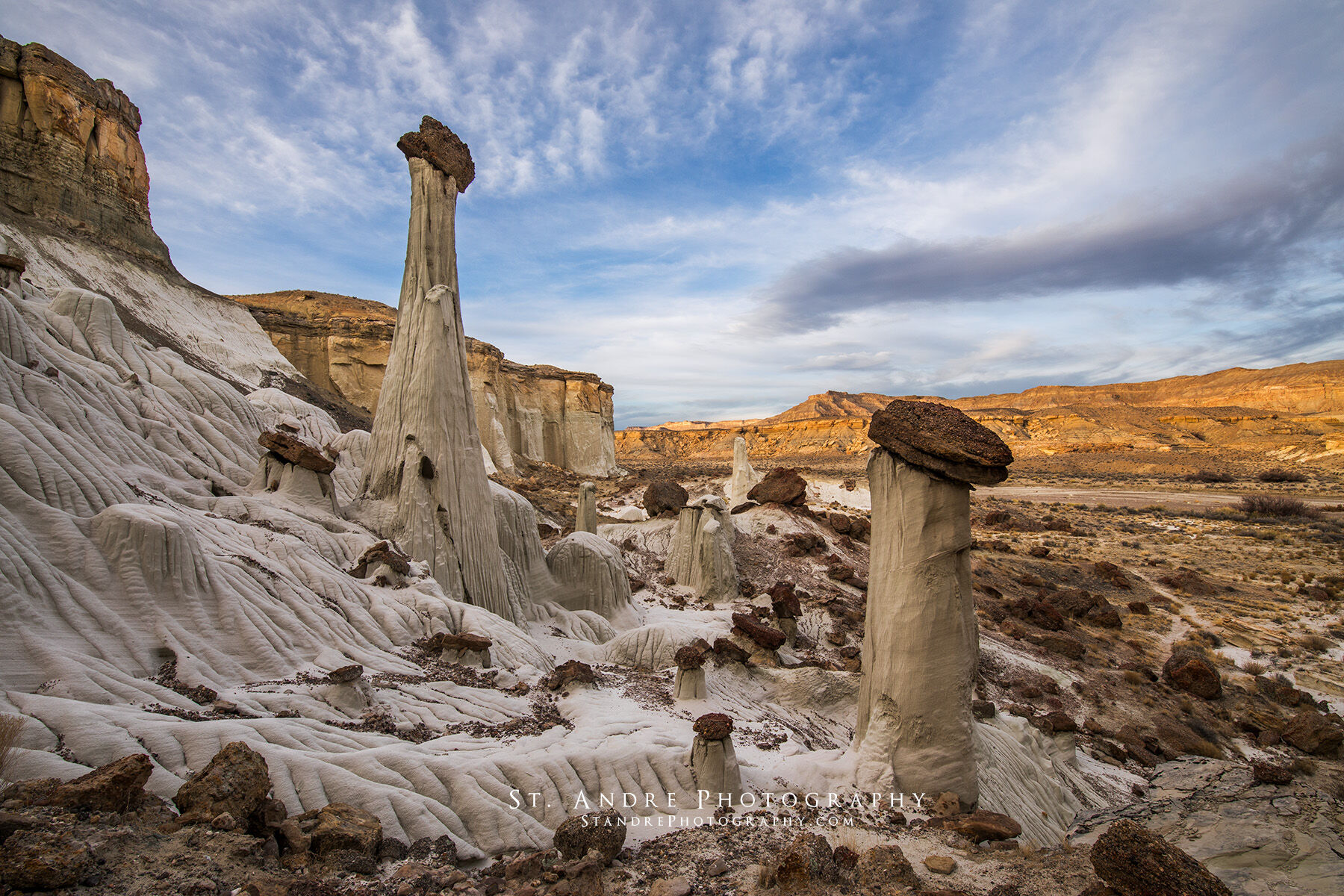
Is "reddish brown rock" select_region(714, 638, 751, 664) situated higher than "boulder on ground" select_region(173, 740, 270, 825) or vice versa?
"boulder on ground" select_region(173, 740, 270, 825)

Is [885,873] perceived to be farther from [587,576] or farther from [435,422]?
[587,576]

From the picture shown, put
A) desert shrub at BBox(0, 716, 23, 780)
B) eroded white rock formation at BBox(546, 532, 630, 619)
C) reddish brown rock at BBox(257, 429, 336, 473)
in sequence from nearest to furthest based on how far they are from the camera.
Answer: desert shrub at BBox(0, 716, 23, 780), reddish brown rock at BBox(257, 429, 336, 473), eroded white rock formation at BBox(546, 532, 630, 619)

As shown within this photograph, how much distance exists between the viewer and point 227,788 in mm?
3242

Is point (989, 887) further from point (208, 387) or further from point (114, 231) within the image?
point (114, 231)

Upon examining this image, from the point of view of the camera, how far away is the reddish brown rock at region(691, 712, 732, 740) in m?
5.27

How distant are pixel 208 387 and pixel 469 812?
31.7 feet

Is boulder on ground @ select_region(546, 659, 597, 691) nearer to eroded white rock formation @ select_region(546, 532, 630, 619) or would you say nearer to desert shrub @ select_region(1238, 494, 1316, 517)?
eroded white rock formation @ select_region(546, 532, 630, 619)

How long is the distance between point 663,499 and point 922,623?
15899 mm

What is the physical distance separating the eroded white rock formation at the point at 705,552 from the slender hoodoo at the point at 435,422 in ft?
20.8

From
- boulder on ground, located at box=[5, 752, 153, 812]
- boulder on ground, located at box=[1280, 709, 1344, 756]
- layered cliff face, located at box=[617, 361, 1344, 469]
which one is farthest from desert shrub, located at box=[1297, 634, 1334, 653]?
layered cliff face, located at box=[617, 361, 1344, 469]

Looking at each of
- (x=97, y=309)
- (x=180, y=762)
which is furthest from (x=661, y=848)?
(x=97, y=309)

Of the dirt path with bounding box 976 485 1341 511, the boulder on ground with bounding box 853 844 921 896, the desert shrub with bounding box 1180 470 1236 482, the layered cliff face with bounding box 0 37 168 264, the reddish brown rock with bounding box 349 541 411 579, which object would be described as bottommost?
the dirt path with bounding box 976 485 1341 511

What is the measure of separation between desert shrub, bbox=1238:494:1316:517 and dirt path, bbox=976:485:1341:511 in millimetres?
2599

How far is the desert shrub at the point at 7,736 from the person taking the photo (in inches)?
115
